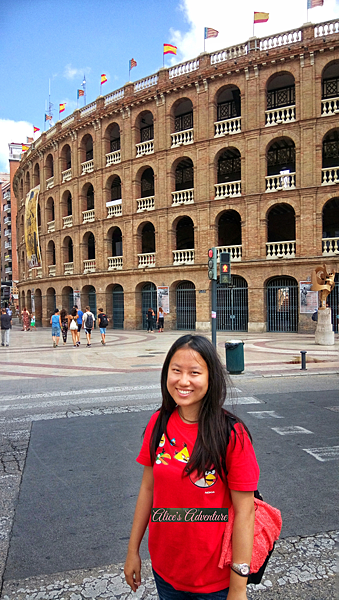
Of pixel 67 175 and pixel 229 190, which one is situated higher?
pixel 67 175

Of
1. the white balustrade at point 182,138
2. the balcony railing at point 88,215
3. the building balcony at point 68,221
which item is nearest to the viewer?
the white balustrade at point 182,138

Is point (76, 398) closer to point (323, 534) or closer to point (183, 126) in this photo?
point (323, 534)

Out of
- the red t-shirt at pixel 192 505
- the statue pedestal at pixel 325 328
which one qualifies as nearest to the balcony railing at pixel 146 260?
the statue pedestal at pixel 325 328

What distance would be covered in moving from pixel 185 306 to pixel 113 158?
41.3 feet

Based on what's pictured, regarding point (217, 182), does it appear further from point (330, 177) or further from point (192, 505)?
point (192, 505)

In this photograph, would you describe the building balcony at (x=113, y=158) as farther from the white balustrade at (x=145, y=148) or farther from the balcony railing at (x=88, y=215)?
the balcony railing at (x=88, y=215)

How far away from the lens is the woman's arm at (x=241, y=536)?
163 cm

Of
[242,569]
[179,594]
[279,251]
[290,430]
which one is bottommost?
[290,430]

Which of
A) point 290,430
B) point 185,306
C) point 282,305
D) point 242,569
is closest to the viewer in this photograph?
point 242,569

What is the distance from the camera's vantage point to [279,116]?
24797mm

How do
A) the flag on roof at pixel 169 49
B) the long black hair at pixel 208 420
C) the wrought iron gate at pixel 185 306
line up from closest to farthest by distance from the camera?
the long black hair at pixel 208 420
the flag on roof at pixel 169 49
the wrought iron gate at pixel 185 306

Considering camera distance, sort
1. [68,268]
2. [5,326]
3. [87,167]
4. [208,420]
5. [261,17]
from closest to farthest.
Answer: [208,420] → [5,326] → [261,17] → [87,167] → [68,268]

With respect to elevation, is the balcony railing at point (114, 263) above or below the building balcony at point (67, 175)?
below

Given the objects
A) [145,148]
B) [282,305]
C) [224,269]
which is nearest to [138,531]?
[224,269]
